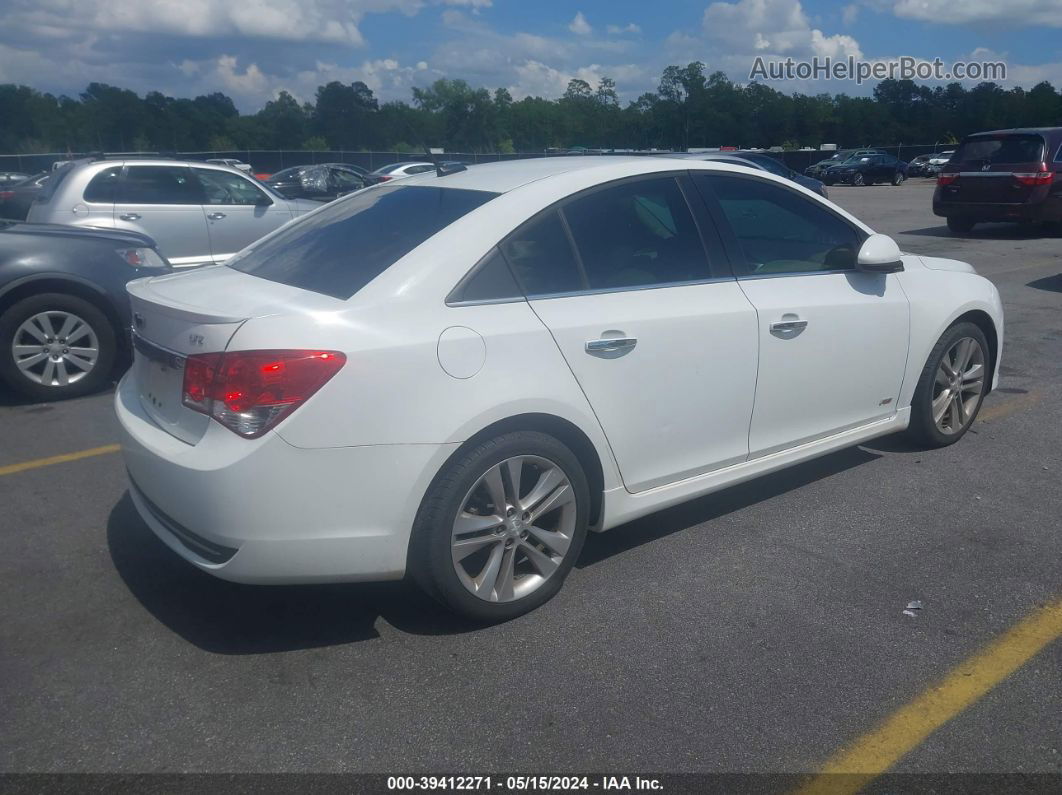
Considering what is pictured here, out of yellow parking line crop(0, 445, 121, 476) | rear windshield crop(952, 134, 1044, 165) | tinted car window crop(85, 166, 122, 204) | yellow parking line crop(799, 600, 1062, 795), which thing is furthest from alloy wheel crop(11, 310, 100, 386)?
rear windshield crop(952, 134, 1044, 165)

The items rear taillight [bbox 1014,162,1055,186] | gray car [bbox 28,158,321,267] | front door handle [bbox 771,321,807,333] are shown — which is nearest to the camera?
front door handle [bbox 771,321,807,333]

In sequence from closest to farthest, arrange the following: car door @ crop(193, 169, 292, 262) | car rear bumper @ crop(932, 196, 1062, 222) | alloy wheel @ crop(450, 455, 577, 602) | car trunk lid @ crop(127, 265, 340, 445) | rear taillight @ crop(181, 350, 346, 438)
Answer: rear taillight @ crop(181, 350, 346, 438), car trunk lid @ crop(127, 265, 340, 445), alloy wheel @ crop(450, 455, 577, 602), car door @ crop(193, 169, 292, 262), car rear bumper @ crop(932, 196, 1062, 222)

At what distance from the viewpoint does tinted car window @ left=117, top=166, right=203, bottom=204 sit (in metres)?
9.76

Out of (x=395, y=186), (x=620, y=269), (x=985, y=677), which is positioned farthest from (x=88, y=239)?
(x=985, y=677)

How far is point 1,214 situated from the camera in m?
11.8

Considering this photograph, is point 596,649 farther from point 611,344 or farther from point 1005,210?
point 1005,210

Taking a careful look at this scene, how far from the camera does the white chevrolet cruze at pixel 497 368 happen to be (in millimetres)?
3049

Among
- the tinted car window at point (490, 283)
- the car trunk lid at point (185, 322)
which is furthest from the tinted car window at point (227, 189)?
the tinted car window at point (490, 283)

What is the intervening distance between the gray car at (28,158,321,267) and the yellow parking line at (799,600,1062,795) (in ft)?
28.2

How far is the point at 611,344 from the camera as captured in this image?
3592mm

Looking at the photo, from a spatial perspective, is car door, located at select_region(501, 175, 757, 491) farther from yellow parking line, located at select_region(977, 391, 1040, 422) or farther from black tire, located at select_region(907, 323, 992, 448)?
yellow parking line, located at select_region(977, 391, 1040, 422)

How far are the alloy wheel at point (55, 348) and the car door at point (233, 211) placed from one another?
11.6 ft

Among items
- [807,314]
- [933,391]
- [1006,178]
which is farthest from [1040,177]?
[807,314]

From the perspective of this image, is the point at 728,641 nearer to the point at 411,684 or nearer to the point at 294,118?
the point at 411,684
